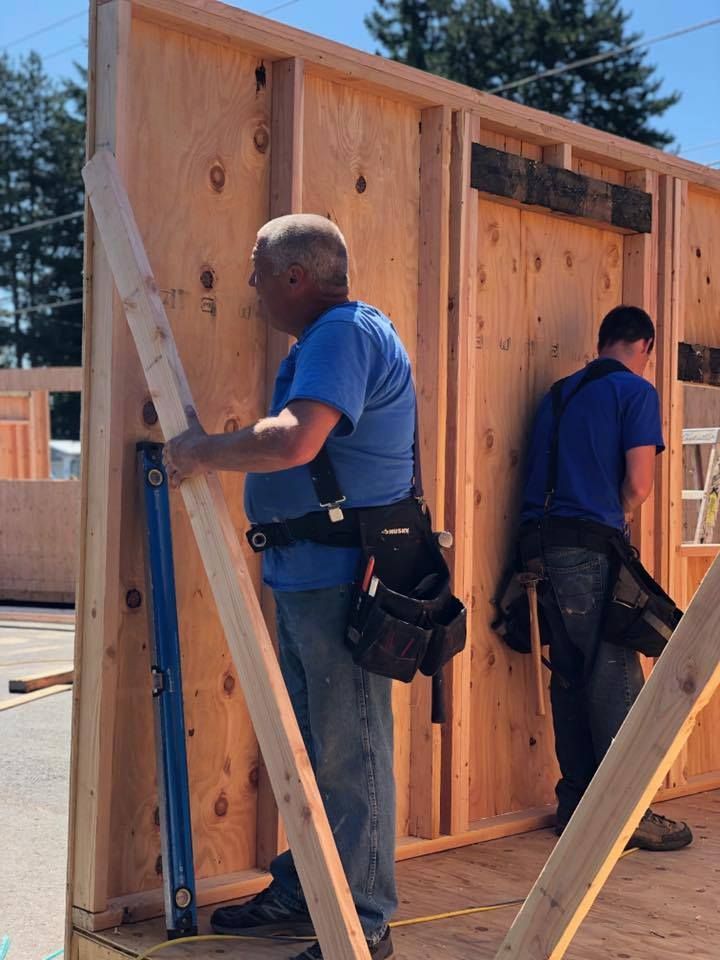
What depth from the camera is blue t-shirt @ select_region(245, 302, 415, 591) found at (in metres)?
3.27

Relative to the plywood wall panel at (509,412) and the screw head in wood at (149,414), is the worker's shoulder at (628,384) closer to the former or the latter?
the plywood wall panel at (509,412)

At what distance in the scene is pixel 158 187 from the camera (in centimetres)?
395

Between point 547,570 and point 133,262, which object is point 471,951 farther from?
point 133,262

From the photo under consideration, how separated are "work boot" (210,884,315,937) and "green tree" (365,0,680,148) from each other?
111 feet

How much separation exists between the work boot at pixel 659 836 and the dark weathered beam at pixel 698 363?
2023 mm

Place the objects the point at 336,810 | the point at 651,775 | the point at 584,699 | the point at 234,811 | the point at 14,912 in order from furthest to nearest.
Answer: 1. the point at 584,699
2. the point at 14,912
3. the point at 234,811
4. the point at 336,810
5. the point at 651,775

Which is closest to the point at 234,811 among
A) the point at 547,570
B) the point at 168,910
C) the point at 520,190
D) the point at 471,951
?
the point at 168,910

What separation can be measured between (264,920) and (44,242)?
1643 inches

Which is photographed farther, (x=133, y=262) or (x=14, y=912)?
(x=14, y=912)

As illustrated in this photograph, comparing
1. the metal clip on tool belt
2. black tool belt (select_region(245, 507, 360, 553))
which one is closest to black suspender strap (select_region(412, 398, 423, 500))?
the metal clip on tool belt

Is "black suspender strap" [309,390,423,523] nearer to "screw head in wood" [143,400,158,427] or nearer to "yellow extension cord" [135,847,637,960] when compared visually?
"screw head in wood" [143,400,158,427]

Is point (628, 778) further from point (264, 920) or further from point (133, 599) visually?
point (133, 599)

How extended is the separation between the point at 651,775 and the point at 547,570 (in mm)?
2500

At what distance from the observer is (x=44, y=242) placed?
43.1 metres
